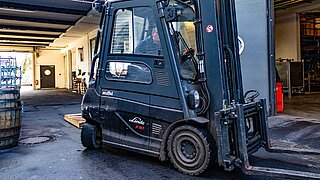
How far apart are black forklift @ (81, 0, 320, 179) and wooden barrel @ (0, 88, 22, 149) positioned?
5.17 ft

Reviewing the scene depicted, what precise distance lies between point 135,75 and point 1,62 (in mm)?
9830

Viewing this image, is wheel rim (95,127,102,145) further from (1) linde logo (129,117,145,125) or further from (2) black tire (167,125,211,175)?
(2) black tire (167,125,211,175)

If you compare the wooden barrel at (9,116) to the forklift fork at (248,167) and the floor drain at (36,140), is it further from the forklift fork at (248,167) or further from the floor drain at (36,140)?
the forklift fork at (248,167)

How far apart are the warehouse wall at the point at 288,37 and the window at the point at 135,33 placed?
14216 millimetres

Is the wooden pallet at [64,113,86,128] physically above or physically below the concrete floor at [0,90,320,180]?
above

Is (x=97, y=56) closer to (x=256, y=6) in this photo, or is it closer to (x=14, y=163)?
(x=14, y=163)

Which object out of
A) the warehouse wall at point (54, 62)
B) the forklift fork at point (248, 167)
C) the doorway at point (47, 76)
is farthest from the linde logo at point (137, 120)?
the doorway at point (47, 76)

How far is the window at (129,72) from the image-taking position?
379cm

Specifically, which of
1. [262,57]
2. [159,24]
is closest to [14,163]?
[159,24]

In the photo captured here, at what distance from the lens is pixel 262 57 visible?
7680mm

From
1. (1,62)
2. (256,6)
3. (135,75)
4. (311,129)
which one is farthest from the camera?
(1,62)

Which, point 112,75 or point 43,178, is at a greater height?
point 112,75

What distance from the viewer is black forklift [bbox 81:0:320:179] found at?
3.27 m

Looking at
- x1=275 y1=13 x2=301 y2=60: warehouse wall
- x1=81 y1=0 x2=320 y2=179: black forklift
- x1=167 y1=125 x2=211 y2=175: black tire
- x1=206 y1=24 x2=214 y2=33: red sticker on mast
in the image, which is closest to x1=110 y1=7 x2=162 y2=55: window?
x1=81 y1=0 x2=320 y2=179: black forklift
